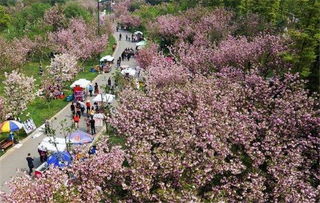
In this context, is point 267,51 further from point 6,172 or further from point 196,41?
point 6,172

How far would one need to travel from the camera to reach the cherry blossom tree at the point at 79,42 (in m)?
44.2

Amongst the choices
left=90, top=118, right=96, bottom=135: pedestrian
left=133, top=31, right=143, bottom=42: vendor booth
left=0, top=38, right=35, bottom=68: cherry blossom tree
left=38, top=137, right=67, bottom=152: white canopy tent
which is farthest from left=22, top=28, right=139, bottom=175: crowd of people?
left=133, top=31, right=143, bottom=42: vendor booth

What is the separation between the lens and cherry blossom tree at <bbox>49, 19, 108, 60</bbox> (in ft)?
145

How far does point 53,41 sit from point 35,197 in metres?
38.3

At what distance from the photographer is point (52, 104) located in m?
32.9

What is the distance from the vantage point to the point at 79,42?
154ft

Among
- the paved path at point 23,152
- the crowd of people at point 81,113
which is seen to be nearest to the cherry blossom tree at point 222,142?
Result: the crowd of people at point 81,113

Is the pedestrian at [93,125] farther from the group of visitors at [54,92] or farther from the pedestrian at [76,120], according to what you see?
the group of visitors at [54,92]

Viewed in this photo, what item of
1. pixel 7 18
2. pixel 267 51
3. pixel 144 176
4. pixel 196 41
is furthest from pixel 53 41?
pixel 144 176

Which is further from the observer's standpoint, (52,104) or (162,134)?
(52,104)

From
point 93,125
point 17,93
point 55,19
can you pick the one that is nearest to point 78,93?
point 17,93

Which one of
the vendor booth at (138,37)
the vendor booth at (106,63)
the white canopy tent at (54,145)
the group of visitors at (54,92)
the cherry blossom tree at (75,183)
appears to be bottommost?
the vendor booth at (138,37)

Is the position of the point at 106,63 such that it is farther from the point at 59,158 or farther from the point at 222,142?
the point at 222,142

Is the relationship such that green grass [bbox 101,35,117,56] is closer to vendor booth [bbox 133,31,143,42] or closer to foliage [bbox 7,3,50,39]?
vendor booth [bbox 133,31,143,42]
